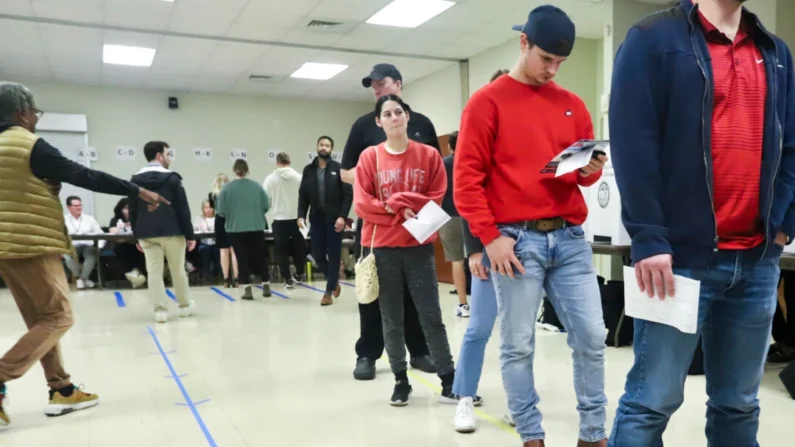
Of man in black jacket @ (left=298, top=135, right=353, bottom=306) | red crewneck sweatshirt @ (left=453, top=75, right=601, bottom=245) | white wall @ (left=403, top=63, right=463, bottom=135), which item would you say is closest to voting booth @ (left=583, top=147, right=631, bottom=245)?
red crewneck sweatshirt @ (left=453, top=75, right=601, bottom=245)

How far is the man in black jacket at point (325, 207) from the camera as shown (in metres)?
5.98

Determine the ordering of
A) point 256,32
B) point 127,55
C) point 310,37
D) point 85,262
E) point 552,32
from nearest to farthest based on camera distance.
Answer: point 552,32
point 256,32
point 310,37
point 85,262
point 127,55

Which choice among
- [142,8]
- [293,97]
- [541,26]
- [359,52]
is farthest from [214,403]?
[293,97]

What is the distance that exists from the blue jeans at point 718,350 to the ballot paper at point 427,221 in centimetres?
126

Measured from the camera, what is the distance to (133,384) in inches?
131

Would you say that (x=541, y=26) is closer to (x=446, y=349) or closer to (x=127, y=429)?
(x=446, y=349)

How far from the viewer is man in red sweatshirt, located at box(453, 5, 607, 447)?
181 centimetres

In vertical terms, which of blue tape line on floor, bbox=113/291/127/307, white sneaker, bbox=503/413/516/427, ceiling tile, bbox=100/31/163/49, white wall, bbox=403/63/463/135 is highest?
ceiling tile, bbox=100/31/163/49

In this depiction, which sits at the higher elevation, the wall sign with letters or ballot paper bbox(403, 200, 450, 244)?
the wall sign with letters

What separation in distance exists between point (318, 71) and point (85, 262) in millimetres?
4395

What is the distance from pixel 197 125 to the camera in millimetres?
11086

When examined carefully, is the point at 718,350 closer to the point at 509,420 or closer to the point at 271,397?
the point at 509,420

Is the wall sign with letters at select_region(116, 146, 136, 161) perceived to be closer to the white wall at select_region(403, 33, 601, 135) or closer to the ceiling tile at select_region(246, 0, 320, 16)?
the white wall at select_region(403, 33, 601, 135)

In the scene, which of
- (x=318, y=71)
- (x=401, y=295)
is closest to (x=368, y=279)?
(x=401, y=295)
